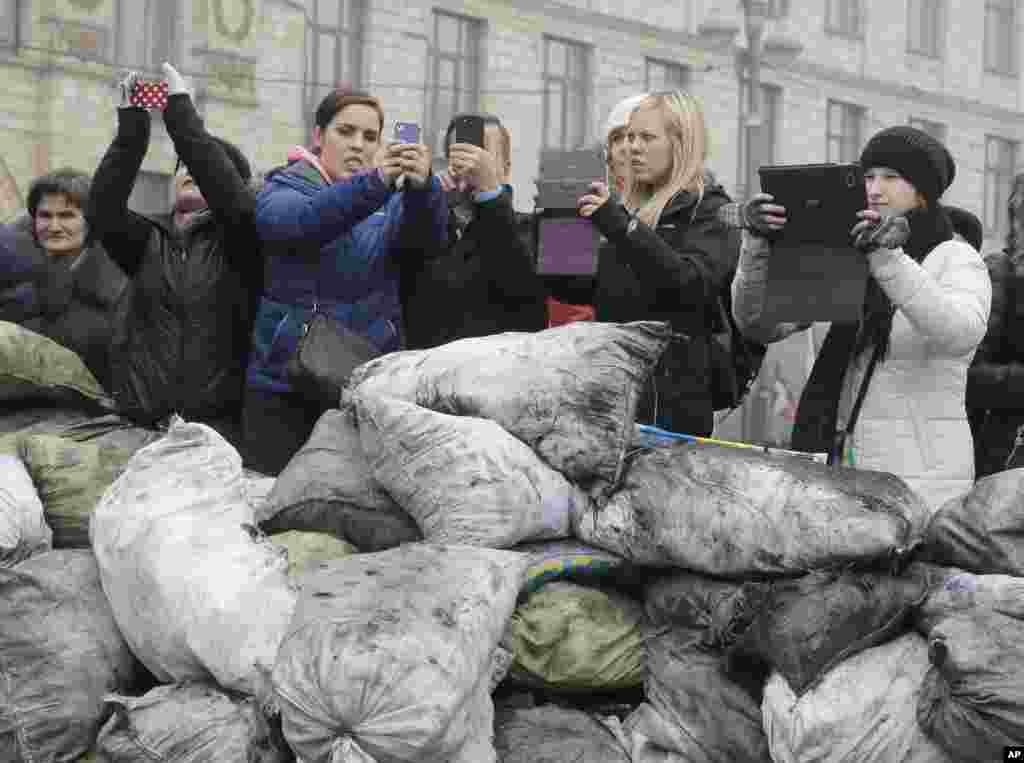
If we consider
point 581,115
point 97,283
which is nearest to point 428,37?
point 581,115

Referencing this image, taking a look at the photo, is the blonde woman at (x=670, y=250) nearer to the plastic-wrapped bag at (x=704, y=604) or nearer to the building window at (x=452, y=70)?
the plastic-wrapped bag at (x=704, y=604)

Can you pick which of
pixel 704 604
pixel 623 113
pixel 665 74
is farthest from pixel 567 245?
pixel 665 74

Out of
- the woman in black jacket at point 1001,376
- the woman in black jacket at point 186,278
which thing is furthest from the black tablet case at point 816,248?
the woman in black jacket at point 186,278

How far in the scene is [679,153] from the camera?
4.39m

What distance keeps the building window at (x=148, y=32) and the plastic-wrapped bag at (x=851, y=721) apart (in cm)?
1925

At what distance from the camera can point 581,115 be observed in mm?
27125

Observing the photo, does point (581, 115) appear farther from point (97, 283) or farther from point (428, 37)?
point (97, 283)

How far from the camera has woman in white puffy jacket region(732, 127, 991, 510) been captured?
3973 millimetres

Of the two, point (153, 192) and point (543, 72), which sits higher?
point (543, 72)

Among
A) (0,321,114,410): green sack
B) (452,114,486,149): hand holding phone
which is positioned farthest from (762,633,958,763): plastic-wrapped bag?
(0,321,114,410): green sack

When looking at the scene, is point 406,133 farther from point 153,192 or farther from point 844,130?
point 844,130

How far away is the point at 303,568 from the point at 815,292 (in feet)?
3.85

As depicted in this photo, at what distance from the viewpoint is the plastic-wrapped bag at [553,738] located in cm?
323

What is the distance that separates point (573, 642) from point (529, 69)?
23608mm
